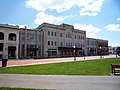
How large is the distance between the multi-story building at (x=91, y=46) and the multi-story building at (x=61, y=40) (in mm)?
6468

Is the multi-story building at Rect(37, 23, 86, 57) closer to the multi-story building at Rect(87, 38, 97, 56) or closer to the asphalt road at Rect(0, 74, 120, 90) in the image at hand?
the multi-story building at Rect(87, 38, 97, 56)

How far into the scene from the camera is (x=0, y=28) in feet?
163

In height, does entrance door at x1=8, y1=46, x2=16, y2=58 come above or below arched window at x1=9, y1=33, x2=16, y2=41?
below

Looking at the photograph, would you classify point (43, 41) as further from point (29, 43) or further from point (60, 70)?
point (60, 70)

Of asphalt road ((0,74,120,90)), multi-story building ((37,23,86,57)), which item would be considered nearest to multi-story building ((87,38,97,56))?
multi-story building ((37,23,86,57))

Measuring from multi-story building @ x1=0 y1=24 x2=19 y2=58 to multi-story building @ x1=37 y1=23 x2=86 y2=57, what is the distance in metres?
13.6

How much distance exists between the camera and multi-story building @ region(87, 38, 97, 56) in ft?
299

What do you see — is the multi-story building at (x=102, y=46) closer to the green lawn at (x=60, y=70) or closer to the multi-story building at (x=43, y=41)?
the multi-story building at (x=43, y=41)

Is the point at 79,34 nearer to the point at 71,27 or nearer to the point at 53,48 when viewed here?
the point at 71,27

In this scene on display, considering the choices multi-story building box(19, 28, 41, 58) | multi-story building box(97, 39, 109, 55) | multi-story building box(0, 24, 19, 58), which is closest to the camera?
multi-story building box(0, 24, 19, 58)

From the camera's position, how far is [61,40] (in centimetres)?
7244

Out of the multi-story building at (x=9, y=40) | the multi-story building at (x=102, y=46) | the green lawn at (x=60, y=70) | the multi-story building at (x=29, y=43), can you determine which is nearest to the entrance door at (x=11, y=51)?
the multi-story building at (x=9, y=40)

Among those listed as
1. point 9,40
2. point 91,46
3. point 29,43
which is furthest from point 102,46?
point 9,40

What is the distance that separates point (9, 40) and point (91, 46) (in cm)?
5371
